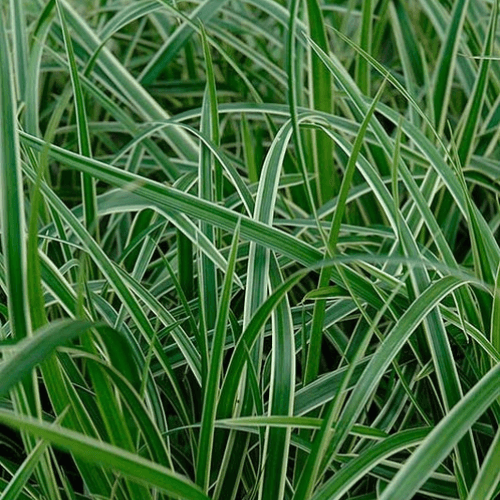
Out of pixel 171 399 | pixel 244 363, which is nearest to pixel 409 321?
pixel 244 363

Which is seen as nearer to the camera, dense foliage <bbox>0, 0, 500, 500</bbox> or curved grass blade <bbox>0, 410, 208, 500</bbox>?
curved grass blade <bbox>0, 410, 208, 500</bbox>

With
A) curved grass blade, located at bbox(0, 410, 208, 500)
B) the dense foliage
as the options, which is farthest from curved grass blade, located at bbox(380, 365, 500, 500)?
curved grass blade, located at bbox(0, 410, 208, 500)

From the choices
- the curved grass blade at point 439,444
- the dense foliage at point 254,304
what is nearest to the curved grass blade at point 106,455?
the dense foliage at point 254,304

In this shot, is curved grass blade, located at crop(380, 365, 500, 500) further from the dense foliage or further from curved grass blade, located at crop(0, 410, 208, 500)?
curved grass blade, located at crop(0, 410, 208, 500)

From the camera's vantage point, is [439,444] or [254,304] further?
[254,304]

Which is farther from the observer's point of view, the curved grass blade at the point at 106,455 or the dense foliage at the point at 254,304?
the dense foliage at the point at 254,304

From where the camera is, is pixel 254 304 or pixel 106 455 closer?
pixel 106 455

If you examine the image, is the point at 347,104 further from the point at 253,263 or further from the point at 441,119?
the point at 253,263

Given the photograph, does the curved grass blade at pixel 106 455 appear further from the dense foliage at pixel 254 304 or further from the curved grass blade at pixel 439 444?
the curved grass blade at pixel 439 444
